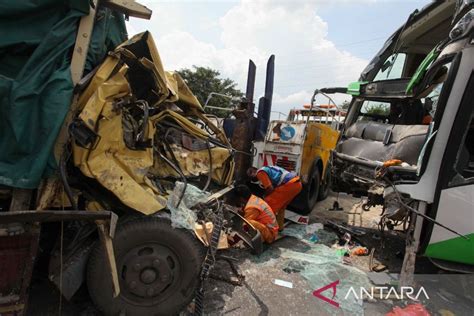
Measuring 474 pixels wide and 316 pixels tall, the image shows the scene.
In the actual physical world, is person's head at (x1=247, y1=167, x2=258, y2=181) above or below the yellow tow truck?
below

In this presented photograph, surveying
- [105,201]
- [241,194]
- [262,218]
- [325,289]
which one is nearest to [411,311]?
[325,289]

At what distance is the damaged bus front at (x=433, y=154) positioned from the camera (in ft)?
9.64

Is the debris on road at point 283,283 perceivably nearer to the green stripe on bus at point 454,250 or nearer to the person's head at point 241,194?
the green stripe on bus at point 454,250

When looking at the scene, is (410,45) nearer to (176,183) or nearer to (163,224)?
(176,183)

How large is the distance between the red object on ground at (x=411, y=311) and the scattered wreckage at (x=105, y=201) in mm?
1713

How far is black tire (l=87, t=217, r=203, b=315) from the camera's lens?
227 centimetres

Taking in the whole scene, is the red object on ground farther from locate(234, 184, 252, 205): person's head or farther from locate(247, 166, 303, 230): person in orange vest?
locate(234, 184, 252, 205): person's head

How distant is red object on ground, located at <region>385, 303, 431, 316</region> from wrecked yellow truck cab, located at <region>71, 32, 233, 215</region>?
7.32 feet

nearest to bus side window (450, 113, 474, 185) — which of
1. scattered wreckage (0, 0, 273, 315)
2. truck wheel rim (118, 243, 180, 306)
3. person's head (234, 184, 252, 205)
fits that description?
scattered wreckage (0, 0, 273, 315)

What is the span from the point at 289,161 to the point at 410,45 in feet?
8.90

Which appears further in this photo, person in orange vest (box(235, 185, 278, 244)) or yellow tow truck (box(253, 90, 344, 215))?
yellow tow truck (box(253, 90, 344, 215))

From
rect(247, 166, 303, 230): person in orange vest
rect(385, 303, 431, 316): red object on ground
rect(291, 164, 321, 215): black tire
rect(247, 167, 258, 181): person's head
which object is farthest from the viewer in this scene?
rect(291, 164, 321, 215): black tire

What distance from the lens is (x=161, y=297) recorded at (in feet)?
8.02

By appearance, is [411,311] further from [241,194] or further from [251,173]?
[251,173]
